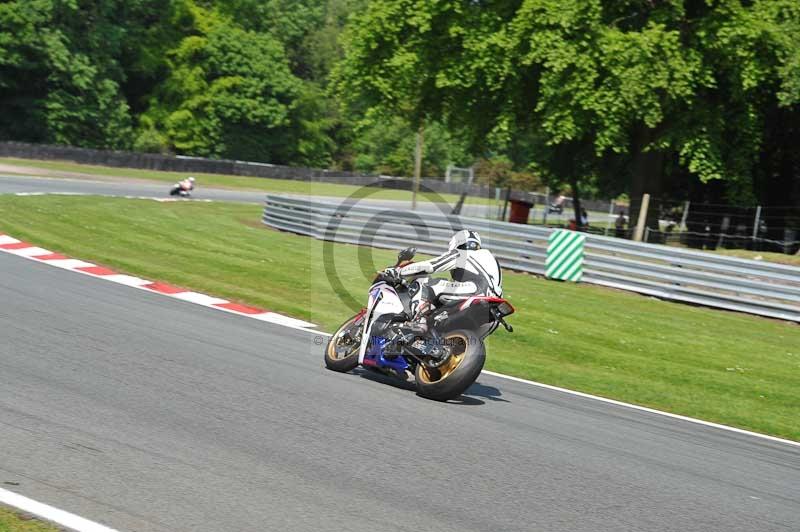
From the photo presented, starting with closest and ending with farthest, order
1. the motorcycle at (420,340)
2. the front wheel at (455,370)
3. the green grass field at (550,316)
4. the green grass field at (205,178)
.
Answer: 1. the front wheel at (455,370)
2. the motorcycle at (420,340)
3. the green grass field at (550,316)
4. the green grass field at (205,178)

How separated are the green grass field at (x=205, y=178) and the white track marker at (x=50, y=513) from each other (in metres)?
23.8

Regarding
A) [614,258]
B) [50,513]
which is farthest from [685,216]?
[50,513]

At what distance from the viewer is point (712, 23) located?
79.8 ft

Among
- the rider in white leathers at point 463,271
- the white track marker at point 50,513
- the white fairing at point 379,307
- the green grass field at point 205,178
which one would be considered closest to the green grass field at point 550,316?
the white fairing at point 379,307

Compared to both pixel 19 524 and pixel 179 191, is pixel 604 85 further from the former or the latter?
pixel 19 524

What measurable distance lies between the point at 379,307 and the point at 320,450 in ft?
9.86

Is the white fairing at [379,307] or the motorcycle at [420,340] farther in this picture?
the white fairing at [379,307]

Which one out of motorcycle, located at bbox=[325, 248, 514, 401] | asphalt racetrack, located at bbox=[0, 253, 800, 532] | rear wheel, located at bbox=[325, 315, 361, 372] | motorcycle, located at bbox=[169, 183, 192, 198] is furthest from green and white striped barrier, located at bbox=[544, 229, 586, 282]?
motorcycle, located at bbox=[169, 183, 192, 198]

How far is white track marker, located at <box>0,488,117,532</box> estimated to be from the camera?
173 inches

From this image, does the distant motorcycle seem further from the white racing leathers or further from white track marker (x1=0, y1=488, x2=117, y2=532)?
white track marker (x1=0, y1=488, x2=117, y2=532)

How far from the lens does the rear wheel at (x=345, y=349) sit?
9.23 metres

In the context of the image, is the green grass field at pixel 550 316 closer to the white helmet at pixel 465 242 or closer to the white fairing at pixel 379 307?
the white fairing at pixel 379 307

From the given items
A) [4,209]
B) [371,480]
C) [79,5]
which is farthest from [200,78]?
[371,480]

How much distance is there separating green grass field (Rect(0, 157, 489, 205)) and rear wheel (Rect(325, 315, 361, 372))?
19100 mm
